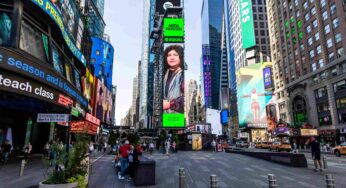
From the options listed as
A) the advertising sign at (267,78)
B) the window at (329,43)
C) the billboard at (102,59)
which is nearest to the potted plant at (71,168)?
the window at (329,43)

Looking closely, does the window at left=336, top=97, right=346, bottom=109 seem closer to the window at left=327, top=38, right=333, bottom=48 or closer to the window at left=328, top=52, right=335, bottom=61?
the window at left=328, top=52, right=335, bottom=61

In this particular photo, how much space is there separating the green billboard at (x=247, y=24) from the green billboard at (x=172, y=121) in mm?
47648

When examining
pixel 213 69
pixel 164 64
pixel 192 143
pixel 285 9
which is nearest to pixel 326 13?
pixel 285 9

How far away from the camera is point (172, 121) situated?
274 ft

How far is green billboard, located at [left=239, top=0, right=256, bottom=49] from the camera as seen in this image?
104312 millimetres

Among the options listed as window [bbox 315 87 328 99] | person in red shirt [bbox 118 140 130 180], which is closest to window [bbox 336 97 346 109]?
window [bbox 315 87 328 99]

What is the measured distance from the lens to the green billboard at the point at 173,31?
89319 mm

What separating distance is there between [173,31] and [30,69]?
7967 cm

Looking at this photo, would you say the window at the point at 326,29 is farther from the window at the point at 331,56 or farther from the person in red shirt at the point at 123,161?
the person in red shirt at the point at 123,161

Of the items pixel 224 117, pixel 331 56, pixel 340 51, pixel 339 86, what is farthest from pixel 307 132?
pixel 224 117

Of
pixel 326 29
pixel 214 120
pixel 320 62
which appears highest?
pixel 326 29

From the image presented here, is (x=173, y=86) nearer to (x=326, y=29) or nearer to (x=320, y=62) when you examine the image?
(x=320, y=62)

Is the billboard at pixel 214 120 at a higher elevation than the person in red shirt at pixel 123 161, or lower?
higher

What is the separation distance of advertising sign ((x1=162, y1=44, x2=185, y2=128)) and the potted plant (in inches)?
2931
